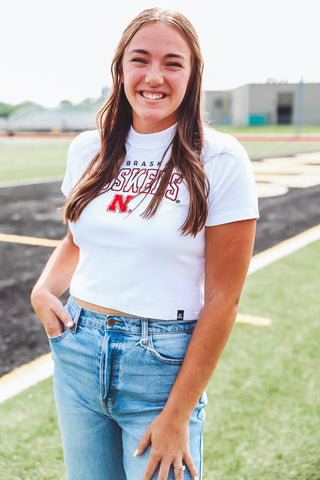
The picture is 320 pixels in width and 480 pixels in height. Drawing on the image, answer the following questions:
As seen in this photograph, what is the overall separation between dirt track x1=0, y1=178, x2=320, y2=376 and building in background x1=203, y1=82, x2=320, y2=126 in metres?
61.8

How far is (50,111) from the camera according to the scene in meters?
72.8

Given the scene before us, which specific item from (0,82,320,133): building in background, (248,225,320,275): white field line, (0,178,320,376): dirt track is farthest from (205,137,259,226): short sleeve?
(0,82,320,133): building in background

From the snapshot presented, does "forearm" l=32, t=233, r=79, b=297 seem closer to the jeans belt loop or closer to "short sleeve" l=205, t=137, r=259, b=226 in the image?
the jeans belt loop

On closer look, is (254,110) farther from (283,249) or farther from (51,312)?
(51,312)

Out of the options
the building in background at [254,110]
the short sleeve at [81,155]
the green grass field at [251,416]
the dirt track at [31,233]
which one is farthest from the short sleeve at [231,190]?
the building in background at [254,110]

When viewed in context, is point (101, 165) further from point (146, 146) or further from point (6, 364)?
point (6, 364)

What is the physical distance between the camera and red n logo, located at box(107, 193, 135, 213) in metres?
1.60

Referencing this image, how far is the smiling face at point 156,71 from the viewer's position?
1550 mm

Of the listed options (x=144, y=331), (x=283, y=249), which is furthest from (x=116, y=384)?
(x=283, y=249)

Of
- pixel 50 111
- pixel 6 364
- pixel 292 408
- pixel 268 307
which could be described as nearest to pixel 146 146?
pixel 292 408

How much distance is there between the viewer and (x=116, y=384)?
60.4 inches

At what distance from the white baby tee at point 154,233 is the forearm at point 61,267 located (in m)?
0.27

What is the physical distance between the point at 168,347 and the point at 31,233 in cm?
693

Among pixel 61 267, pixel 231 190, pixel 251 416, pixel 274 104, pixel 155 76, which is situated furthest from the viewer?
pixel 274 104
